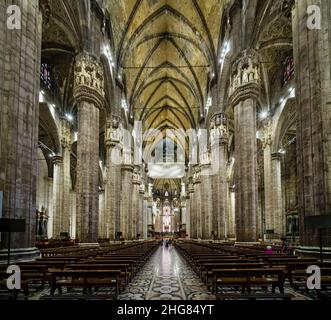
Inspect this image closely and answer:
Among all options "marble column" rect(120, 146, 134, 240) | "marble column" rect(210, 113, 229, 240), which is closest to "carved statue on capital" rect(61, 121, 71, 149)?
"marble column" rect(120, 146, 134, 240)

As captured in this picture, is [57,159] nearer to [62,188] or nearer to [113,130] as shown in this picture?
[62,188]

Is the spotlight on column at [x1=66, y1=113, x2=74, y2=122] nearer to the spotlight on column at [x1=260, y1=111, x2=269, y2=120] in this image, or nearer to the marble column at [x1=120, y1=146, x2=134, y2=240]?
the marble column at [x1=120, y1=146, x2=134, y2=240]

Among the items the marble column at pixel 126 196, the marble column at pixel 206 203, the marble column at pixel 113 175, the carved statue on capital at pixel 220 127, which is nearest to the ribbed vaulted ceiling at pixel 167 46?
the carved statue on capital at pixel 220 127

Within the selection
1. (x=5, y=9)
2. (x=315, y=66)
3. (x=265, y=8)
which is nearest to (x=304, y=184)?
(x=315, y=66)

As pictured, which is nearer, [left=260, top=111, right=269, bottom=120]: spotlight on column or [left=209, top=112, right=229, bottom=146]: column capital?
[left=209, top=112, right=229, bottom=146]: column capital

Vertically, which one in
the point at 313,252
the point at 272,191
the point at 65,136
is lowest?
the point at 313,252

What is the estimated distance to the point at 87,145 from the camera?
19.4 m

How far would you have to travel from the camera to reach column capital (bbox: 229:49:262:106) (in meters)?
18.8

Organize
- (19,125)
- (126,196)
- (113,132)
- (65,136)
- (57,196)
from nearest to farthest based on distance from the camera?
(19,125)
(57,196)
(113,132)
(65,136)
(126,196)

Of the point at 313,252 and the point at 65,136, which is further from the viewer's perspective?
the point at 65,136

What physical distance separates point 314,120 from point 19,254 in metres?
10.1

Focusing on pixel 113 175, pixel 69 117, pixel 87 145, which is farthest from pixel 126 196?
pixel 87 145

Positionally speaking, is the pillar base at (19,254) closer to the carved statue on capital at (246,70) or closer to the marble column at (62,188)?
the carved statue on capital at (246,70)
